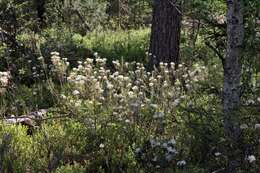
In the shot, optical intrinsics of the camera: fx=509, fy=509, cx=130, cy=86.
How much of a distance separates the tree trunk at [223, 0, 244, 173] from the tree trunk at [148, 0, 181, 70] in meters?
3.72

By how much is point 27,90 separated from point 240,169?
14.2ft

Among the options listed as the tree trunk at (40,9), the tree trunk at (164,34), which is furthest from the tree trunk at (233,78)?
the tree trunk at (40,9)

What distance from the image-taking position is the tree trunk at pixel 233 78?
4.30m

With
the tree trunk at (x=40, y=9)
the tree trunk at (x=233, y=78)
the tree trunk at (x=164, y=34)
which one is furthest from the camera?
the tree trunk at (x=40, y=9)

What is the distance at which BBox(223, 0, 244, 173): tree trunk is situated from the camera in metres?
4.30

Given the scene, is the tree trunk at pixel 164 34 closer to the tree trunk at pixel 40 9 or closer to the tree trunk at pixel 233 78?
the tree trunk at pixel 233 78

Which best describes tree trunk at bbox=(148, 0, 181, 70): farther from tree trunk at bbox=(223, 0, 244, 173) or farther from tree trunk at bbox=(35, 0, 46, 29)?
tree trunk at bbox=(35, 0, 46, 29)

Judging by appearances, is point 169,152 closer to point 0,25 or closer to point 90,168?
point 90,168

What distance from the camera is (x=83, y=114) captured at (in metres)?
5.56

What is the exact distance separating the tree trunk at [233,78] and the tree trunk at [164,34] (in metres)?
3.72

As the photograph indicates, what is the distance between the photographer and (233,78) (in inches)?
176

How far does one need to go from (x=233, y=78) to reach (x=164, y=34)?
3.91 metres

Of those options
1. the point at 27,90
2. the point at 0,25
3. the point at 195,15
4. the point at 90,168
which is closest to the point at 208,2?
the point at 195,15

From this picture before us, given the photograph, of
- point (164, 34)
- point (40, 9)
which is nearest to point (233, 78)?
point (164, 34)
